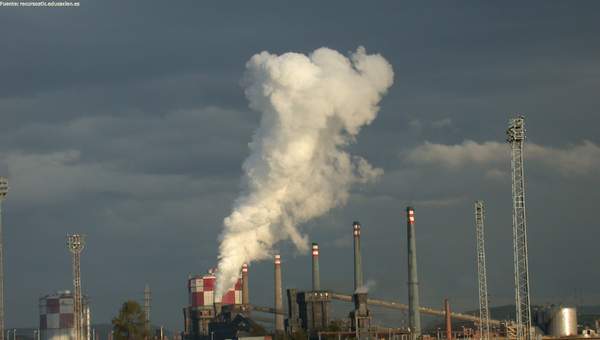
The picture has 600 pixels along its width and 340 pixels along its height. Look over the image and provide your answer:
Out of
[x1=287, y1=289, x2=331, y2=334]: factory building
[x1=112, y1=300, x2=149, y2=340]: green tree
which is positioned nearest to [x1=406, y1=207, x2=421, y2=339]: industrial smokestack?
[x1=287, y1=289, x2=331, y2=334]: factory building

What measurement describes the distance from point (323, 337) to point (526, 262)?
78.5 meters

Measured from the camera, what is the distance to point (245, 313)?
648 ft

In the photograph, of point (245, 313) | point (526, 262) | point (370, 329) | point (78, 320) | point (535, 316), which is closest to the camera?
point (526, 262)

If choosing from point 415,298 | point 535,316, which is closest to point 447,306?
point 415,298

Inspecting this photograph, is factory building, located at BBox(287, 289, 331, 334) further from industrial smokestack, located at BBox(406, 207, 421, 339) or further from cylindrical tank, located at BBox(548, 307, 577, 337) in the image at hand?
cylindrical tank, located at BBox(548, 307, 577, 337)

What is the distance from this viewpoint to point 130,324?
170 metres

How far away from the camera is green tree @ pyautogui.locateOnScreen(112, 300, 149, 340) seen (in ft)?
555

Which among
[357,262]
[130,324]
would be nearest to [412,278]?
[357,262]

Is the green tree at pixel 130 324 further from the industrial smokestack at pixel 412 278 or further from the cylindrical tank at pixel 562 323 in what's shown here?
the cylindrical tank at pixel 562 323

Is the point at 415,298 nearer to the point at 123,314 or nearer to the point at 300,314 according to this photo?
the point at 300,314

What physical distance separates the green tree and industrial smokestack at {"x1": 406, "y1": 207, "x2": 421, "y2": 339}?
41578 millimetres

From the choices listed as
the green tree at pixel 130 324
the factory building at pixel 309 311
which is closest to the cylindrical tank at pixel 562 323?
the factory building at pixel 309 311

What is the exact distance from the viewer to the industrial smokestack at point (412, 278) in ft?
543

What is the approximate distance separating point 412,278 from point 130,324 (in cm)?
4399
